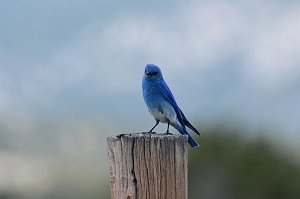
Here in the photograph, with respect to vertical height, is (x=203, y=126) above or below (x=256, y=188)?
above

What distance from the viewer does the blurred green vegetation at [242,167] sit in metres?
17.2

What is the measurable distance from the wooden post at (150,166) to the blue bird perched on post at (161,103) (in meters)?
1.53

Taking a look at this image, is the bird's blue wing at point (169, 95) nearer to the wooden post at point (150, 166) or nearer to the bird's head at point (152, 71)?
the bird's head at point (152, 71)

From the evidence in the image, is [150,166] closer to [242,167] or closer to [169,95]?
[169,95]

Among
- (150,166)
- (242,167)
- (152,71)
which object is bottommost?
(150,166)

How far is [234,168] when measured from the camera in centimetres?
1800

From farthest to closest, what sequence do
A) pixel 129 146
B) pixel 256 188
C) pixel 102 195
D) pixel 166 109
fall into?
pixel 256 188, pixel 102 195, pixel 166 109, pixel 129 146

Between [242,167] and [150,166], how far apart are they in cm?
1372

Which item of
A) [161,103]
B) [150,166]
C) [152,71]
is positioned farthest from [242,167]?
[150,166]

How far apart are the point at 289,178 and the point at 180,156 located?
13953mm

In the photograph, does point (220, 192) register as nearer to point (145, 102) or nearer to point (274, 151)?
point (274, 151)

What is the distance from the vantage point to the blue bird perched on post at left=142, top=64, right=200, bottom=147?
645 cm

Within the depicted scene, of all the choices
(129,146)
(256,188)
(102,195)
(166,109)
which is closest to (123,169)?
(129,146)

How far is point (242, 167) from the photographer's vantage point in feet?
60.0
